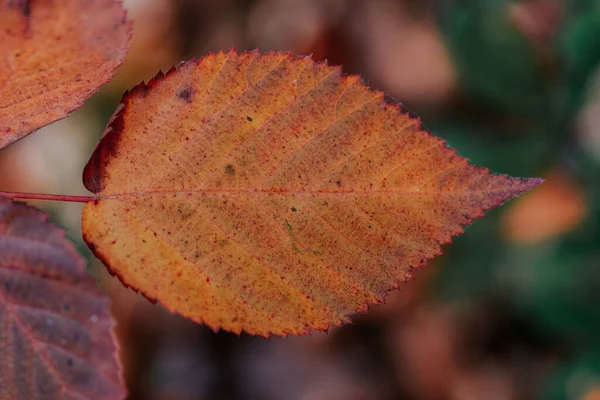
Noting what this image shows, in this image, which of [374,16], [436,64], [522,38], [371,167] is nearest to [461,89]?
[436,64]

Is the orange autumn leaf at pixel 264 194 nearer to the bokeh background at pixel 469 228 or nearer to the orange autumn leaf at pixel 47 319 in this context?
the orange autumn leaf at pixel 47 319

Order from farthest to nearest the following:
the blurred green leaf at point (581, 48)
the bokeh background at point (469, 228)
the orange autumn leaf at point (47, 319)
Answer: the bokeh background at point (469, 228) < the blurred green leaf at point (581, 48) < the orange autumn leaf at point (47, 319)

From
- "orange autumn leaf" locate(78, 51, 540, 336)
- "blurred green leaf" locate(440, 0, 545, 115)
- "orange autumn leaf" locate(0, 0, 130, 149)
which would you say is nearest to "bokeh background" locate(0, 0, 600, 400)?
"blurred green leaf" locate(440, 0, 545, 115)

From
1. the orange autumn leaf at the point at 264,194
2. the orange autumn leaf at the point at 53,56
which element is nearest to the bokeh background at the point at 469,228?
the orange autumn leaf at the point at 264,194

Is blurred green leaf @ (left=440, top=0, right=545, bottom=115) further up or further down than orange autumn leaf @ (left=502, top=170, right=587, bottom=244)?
further up

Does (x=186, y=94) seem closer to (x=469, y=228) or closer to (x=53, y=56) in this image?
(x=53, y=56)

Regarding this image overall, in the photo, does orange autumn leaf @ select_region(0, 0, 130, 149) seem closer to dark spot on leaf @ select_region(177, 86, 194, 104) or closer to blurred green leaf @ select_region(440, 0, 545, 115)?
dark spot on leaf @ select_region(177, 86, 194, 104)
